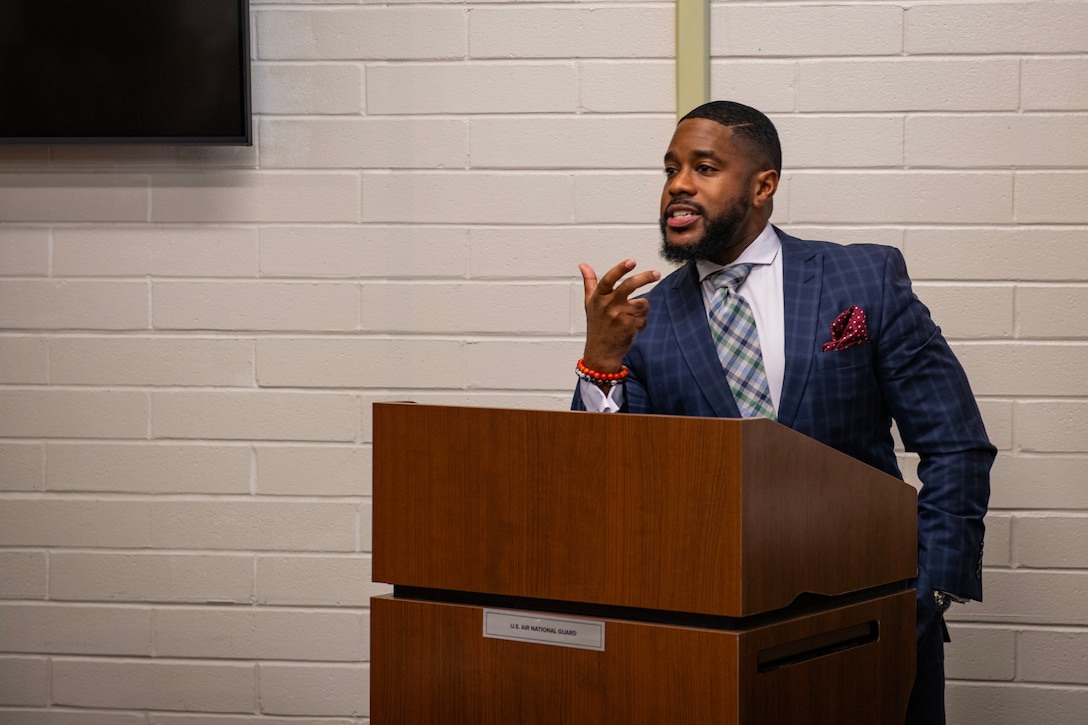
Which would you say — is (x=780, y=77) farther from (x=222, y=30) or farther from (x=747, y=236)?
(x=222, y=30)

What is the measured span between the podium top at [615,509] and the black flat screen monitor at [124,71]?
1664mm

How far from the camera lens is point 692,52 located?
2609mm

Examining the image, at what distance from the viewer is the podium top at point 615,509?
1141 mm

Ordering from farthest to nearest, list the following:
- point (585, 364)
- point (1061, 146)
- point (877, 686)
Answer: point (1061, 146)
point (585, 364)
point (877, 686)

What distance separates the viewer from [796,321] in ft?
5.93

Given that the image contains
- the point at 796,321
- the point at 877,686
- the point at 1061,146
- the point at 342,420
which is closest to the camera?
the point at 877,686

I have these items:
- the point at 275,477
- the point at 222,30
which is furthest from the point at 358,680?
the point at 222,30

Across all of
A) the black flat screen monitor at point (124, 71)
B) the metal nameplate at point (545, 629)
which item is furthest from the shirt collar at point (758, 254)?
the black flat screen monitor at point (124, 71)

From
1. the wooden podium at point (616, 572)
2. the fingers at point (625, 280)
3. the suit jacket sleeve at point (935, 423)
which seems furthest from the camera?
the suit jacket sleeve at point (935, 423)

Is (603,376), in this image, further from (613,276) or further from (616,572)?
(616,572)

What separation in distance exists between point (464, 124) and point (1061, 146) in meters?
1.40

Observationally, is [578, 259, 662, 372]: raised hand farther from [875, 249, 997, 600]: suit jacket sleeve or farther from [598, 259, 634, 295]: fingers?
[875, 249, 997, 600]: suit jacket sleeve

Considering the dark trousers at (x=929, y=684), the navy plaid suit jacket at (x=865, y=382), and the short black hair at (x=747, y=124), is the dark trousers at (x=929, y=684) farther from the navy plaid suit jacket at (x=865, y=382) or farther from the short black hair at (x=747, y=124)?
the short black hair at (x=747, y=124)

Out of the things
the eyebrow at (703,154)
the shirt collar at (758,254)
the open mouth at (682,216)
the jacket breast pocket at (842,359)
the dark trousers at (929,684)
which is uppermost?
the eyebrow at (703,154)
